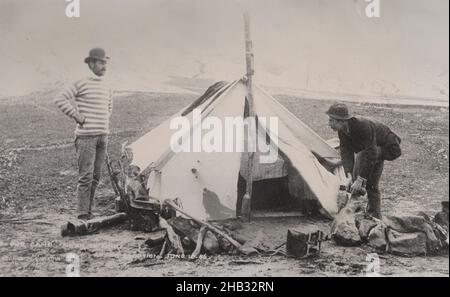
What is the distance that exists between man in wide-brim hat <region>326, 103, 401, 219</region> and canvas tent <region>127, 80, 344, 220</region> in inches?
14.6

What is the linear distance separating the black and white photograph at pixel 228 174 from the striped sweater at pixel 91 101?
1 cm

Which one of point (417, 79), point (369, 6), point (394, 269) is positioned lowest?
point (394, 269)

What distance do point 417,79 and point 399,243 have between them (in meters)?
3.76

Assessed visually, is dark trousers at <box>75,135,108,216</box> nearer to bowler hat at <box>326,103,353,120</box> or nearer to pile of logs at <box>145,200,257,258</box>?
pile of logs at <box>145,200,257,258</box>

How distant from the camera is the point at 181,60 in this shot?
11602 millimetres

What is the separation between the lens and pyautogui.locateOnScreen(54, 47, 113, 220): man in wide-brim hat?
506cm

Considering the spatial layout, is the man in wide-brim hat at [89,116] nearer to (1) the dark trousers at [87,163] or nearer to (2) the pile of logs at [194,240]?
(1) the dark trousers at [87,163]

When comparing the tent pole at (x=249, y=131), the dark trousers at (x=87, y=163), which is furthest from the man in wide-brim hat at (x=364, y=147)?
the dark trousers at (x=87, y=163)

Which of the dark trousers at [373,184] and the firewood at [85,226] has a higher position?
the dark trousers at [373,184]

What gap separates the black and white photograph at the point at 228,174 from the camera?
14.7 feet

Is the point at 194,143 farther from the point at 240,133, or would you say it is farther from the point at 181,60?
the point at 181,60

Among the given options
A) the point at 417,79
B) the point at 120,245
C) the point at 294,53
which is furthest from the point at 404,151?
the point at 120,245

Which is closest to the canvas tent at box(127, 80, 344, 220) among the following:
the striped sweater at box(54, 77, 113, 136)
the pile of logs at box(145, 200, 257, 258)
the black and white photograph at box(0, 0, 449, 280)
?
the black and white photograph at box(0, 0, 449, 280)

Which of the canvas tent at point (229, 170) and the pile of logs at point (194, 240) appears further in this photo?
the canvas tent at point (229, 170)
